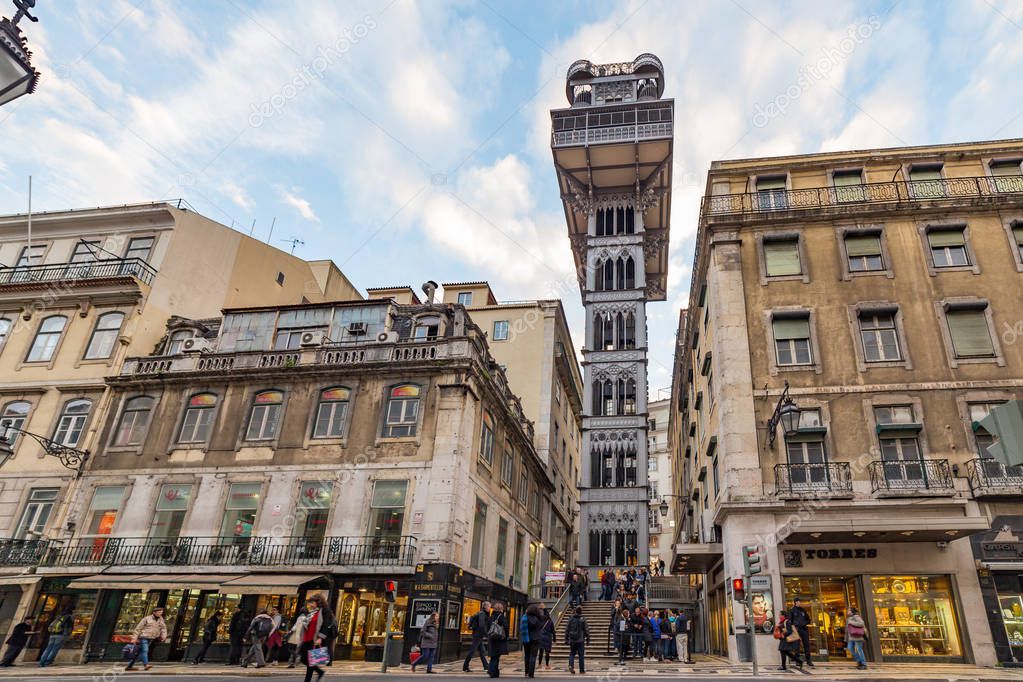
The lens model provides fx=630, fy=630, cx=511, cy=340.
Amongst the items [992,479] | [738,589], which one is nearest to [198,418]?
[738,589]

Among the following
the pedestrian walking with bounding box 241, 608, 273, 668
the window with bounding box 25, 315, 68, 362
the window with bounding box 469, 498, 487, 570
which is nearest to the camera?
the pedestrian walking with bounding box 241, 608, 273, 668

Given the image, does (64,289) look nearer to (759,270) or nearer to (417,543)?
(417,543)

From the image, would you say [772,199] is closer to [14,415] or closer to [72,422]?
[72,422]

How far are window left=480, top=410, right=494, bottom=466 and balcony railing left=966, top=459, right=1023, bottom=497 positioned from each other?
53.6 ft

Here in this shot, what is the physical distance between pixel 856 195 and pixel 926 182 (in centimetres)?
235

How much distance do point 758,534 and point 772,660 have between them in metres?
3.38

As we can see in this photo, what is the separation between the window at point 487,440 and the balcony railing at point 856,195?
12.1 meters

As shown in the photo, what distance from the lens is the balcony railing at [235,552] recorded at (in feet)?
71.4

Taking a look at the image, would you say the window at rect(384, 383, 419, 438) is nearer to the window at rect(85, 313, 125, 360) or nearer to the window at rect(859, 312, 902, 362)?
the window at rect(85, 313, 125, 360)

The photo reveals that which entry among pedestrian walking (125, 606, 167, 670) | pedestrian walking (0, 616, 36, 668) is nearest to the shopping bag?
pedestrian walking (125, 606, 167, 670)

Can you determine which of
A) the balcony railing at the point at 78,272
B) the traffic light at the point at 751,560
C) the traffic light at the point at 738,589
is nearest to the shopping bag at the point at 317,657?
the traffic light at the point at 751,560

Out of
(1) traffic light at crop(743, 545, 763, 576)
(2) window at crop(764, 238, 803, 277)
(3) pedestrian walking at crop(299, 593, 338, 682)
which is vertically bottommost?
(3) pedestrian walking at crop(299, 593, 338, 682)

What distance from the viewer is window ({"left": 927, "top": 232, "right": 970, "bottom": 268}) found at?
22031 millimetres

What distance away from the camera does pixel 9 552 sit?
24.2m
